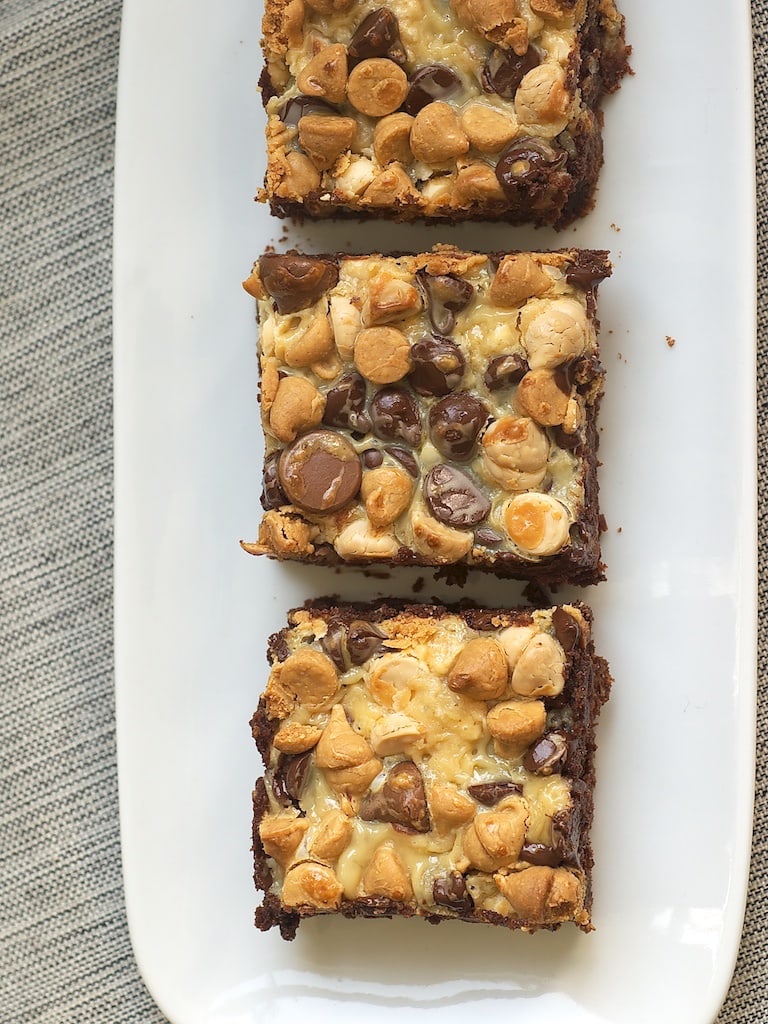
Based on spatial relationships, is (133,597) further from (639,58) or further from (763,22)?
(763,22)

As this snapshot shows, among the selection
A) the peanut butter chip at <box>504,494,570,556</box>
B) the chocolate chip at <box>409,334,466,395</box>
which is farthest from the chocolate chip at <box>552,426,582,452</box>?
the chocolate chip at <box>409,334,466,395</box>

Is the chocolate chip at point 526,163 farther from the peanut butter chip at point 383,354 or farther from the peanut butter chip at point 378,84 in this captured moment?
the peanut butter chip at point 383,354

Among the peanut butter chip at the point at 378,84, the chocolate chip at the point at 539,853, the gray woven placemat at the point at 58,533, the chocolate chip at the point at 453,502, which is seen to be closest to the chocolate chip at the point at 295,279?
the peanut butter chip at the point at 378,84

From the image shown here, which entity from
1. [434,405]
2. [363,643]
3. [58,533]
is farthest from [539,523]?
[58,533]

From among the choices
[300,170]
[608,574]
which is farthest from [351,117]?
[608,574]

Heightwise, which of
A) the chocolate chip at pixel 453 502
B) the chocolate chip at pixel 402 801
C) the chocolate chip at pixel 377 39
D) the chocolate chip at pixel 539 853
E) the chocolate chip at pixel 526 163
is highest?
the chocolate chip at pixel 377 39

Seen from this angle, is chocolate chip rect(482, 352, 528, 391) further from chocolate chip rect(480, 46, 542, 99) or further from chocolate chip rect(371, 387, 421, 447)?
chocolate chip rect(480, 46, 542, 99)
